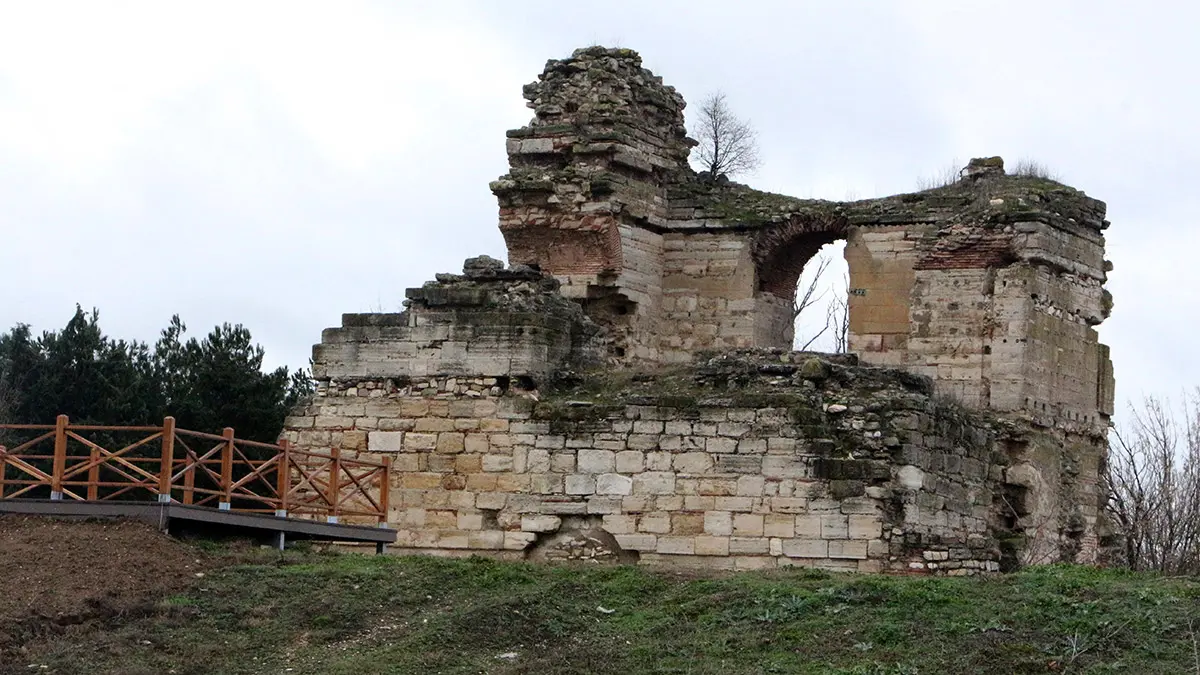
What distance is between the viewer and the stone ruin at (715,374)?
20703mm

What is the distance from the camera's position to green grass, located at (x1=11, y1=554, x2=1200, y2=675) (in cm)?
1483

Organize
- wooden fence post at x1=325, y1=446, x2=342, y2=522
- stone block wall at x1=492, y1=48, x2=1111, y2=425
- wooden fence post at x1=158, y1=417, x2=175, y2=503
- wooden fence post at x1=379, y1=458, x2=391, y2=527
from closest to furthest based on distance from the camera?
wooden fence post at x1=158, y1=417, x2=175, y2=503, wooden fence post at x1=325, y1=446, x2=342, y2=522, wooden fence post at x1=379, y1=458, x2=391, y2=527, stone block wall at x1=492, y1=48, x2=1111, y2=425

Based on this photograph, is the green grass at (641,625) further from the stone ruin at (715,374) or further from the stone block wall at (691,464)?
the stone ruin at (715,374)

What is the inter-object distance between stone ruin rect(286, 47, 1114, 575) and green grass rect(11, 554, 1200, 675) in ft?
9.90

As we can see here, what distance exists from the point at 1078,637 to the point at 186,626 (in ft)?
22.1

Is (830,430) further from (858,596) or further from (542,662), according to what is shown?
(542,662)

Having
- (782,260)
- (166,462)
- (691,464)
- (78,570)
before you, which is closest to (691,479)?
(691,464)

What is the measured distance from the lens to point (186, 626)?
15.9 meters

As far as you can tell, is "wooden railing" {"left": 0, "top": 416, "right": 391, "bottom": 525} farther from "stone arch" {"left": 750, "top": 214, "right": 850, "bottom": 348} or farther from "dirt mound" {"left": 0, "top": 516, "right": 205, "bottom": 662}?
"stone arch" {"left": 750, "top": 214, "right": 850, "bottom": 348}

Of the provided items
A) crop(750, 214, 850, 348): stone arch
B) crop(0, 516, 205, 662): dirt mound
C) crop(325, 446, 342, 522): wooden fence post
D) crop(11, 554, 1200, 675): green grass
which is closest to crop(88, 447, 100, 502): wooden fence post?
crop(0, 516, 205, 662): dirt mound

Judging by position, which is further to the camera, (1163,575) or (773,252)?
(773,252)

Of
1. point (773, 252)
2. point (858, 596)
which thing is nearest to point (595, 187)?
point (773, 252)

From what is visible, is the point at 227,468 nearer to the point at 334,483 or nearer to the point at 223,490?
the point at 223,490

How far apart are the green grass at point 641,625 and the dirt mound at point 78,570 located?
0.27 meters
